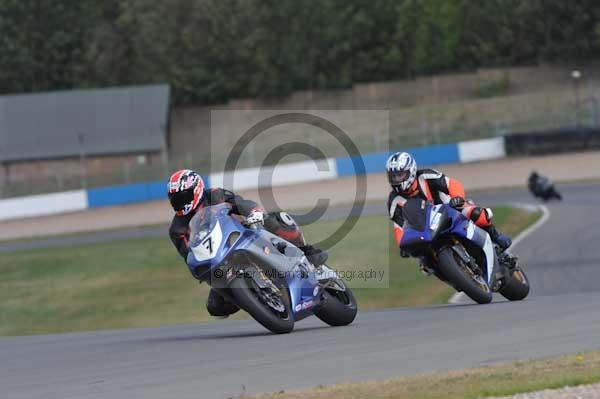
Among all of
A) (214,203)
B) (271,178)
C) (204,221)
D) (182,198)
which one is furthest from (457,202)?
(271,178)

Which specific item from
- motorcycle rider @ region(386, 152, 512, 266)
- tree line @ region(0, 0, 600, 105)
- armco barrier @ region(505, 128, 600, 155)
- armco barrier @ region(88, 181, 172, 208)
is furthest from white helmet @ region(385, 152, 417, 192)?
tree line @ region(0, 0, 600, 105)

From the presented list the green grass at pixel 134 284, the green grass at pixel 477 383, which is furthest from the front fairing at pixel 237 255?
the green grass at pixel 134 284

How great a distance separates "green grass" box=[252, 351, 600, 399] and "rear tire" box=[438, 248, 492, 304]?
4.16m

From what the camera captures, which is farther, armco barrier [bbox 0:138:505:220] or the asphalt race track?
armco barrier [bbox 0:138:505:220]

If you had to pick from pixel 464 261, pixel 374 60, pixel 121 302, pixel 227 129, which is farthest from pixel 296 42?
pixel 464 261

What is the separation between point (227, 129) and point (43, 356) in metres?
53.9

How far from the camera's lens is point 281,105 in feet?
224

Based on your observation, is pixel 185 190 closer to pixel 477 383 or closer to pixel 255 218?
pixel 255 218

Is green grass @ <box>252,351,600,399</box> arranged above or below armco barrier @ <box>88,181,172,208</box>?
above

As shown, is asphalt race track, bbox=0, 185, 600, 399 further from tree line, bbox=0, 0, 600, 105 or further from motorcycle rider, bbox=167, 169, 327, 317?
tree line, bbox=0, 0, 600, 105

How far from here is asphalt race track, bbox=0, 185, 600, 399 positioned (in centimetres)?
805

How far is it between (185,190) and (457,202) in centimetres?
327

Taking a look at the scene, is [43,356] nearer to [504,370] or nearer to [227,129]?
[504,370]

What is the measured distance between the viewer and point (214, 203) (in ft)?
35.7
